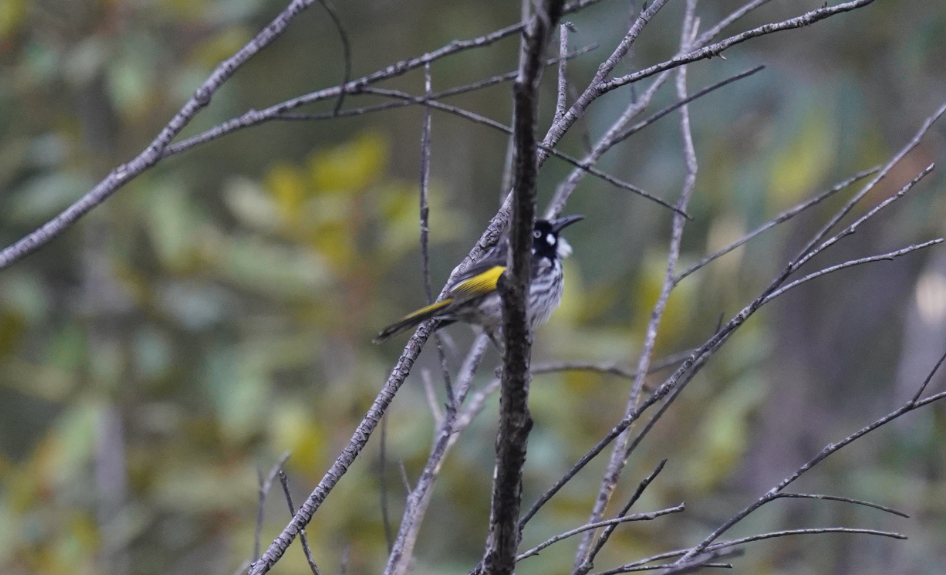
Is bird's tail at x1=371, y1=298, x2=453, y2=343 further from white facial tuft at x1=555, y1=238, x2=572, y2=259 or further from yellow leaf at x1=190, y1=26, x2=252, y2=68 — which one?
yellow leaf at x1=190, y1=26, x2=252, y2=68

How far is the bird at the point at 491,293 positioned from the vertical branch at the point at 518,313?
0.77 meters

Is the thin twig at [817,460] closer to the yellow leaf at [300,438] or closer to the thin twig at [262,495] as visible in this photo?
the thin twig at [262,495]

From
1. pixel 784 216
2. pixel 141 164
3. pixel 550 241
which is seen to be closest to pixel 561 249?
pixel 550 241

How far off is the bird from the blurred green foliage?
136cm

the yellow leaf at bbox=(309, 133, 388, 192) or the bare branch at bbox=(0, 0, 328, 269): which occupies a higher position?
the yellow leaf at bbox=(309, 133, 388, 192)

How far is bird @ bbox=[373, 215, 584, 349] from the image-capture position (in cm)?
276

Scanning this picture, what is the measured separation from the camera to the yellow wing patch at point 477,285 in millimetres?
2902

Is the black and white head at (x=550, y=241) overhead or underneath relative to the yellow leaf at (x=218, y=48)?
underneath

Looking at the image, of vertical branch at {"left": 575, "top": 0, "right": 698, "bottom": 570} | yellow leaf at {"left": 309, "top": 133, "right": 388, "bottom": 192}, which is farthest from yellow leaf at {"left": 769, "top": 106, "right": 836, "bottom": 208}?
vertical branch at {"left": 575, "top": 0, "right": 698, "bottom": 570}

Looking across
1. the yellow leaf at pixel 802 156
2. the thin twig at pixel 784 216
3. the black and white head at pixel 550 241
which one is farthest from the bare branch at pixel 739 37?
the yellow leaf at pixel 802 156

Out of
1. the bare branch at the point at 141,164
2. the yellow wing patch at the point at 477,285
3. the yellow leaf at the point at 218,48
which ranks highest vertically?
the yellow leaf at the point at 218,48

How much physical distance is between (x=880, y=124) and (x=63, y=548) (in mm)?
6483

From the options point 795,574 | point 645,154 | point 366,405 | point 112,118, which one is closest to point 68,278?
→ point 112,118

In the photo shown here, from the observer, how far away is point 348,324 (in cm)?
555
